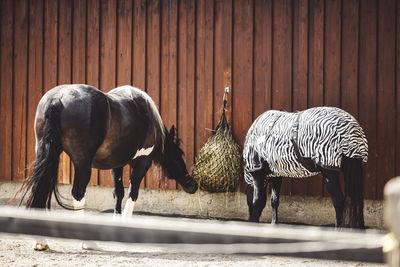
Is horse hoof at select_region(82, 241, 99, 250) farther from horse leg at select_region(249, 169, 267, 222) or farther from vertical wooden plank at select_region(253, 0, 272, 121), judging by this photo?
vertical wooden plank at select_region(253, 0, 272, 121)

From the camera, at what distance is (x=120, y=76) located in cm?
760

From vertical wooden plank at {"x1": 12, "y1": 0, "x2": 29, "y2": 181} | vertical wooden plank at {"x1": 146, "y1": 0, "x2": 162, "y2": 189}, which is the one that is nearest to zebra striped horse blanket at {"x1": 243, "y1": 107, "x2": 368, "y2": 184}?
vertical wooden plank at {"x1": 146, "y1": 0, "x2": 162, "y2": 189}

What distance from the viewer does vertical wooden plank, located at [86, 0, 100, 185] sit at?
302 inches

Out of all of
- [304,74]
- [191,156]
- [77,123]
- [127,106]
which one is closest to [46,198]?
[77,123]

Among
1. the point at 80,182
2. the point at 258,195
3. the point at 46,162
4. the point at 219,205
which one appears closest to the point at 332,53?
the point at 258,195

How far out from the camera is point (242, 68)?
6.98m

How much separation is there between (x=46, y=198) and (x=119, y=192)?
1.47m

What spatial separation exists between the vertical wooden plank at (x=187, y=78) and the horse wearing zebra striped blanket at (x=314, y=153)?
157cm

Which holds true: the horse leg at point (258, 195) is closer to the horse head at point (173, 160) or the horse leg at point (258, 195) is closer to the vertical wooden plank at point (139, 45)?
the horse head at point (173, 160)

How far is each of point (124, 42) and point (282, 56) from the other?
8.60 feet

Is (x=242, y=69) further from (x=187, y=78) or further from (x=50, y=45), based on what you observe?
(x=50, y=45)

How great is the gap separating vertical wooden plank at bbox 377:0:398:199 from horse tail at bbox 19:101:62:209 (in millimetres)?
4240

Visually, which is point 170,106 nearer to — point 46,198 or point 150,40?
point 150,40

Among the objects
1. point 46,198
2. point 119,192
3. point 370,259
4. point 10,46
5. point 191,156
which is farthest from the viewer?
point 10,46
